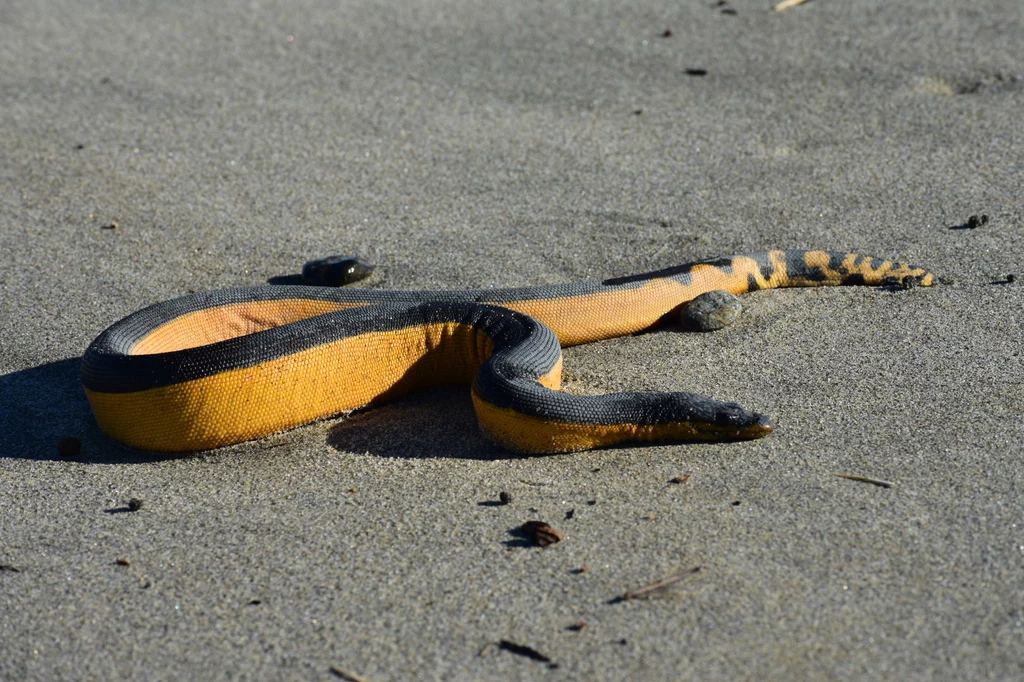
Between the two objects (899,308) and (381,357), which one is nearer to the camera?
(381,357)

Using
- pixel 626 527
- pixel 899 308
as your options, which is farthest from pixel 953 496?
pixel 899 308

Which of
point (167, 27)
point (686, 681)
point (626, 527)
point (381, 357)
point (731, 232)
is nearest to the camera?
point (686, 681)

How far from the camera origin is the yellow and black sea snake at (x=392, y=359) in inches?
197

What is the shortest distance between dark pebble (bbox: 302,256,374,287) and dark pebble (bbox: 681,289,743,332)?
2049mm

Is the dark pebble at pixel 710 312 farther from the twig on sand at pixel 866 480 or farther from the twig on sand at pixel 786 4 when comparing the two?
the twig on sand at pixel 786 4

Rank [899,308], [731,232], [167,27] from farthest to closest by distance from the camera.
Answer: [167,27] → [731,232] → [899,308]

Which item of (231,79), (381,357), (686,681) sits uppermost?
(231,79)

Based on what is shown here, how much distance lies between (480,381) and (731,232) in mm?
2733

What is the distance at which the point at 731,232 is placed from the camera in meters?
7.20

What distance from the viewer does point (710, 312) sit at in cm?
625

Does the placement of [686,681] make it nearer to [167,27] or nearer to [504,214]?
[504,214]

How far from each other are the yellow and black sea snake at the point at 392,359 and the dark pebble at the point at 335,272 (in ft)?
1.93

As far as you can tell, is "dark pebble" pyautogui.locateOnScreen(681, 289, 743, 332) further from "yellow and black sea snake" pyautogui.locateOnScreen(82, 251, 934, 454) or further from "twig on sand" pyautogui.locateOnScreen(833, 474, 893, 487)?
"twig on sand" pyautogui.locateOnScreen(833, 474, 893, 487)

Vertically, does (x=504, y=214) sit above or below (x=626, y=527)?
above
